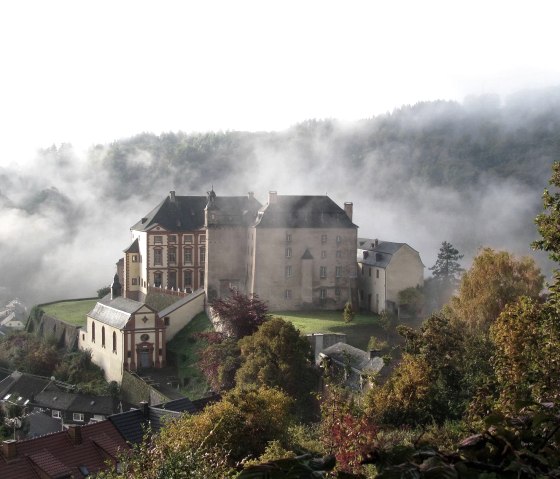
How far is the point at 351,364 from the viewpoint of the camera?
109 feet

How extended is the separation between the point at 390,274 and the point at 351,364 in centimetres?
1431

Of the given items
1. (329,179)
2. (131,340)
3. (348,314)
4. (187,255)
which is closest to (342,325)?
(348,314)

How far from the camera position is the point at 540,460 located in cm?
361

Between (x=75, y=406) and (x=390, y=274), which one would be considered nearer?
(x=75, y=406)

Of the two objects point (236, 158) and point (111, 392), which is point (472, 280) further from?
point (236, 158)

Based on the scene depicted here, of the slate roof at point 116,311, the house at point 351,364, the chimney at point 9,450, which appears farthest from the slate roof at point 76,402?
the chimney at point 9,450

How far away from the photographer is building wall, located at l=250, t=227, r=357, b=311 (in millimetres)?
48844

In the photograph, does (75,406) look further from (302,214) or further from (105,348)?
(302,214)

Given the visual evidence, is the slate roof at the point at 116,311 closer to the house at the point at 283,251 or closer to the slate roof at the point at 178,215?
the house at the point at 283,251

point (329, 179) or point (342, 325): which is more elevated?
point (329, 179)

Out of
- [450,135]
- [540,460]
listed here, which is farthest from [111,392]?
[450,135]

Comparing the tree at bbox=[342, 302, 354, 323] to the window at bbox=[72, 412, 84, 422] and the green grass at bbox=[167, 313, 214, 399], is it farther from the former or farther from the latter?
the window at bbox=[72, 412, 84, 422]

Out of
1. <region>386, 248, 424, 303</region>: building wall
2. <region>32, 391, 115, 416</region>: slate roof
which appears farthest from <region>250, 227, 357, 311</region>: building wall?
<region>32, 391, 115, 416</region>: slate roof

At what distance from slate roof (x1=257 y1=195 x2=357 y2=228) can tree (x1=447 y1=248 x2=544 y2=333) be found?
551 inches
